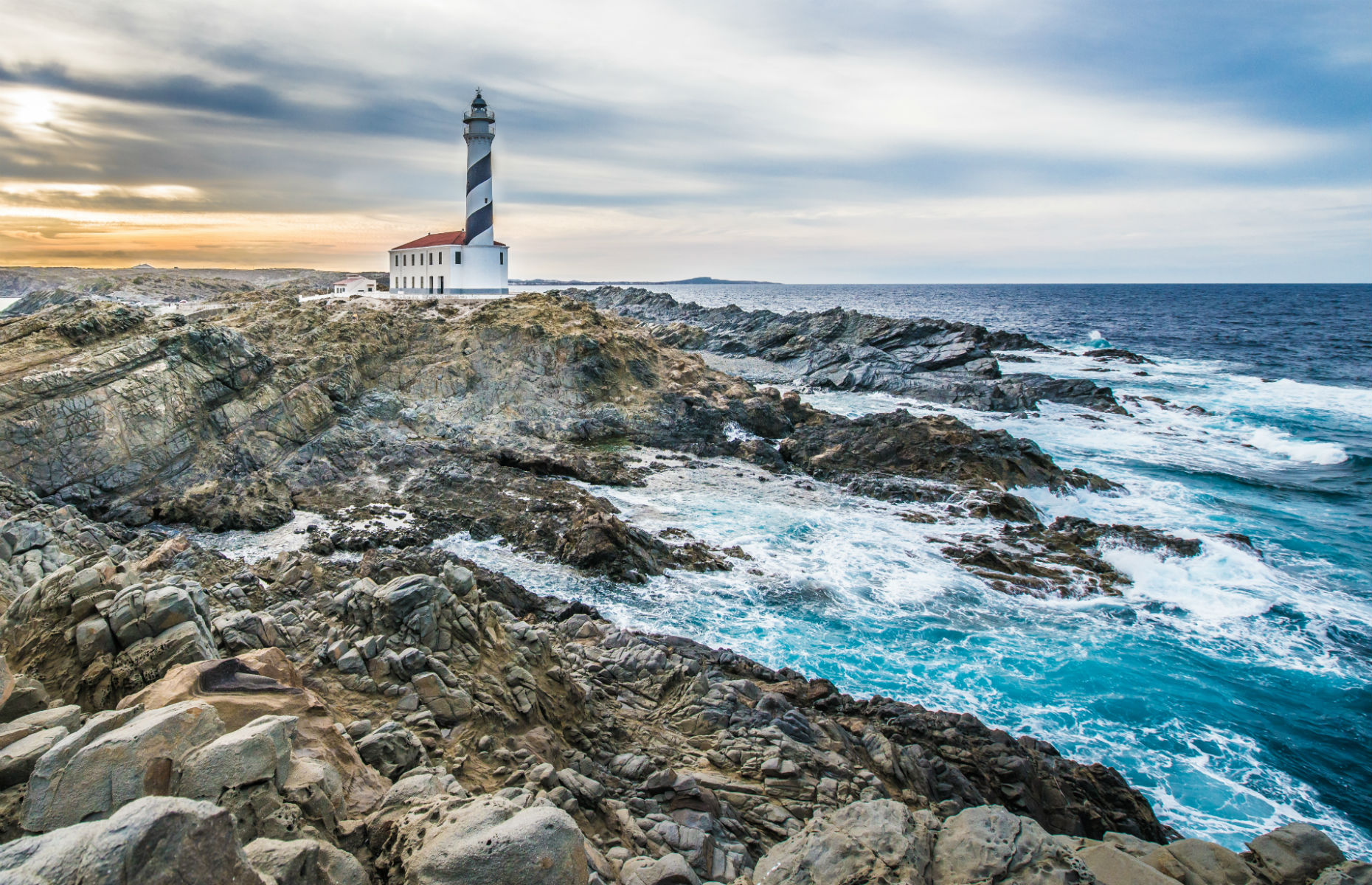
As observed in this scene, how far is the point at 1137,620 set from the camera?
50.4 ft

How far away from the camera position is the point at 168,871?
10.8 feet

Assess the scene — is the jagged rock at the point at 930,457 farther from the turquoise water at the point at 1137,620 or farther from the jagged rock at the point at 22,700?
the jagged rock at the point at 22,700

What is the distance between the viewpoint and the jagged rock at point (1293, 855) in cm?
667

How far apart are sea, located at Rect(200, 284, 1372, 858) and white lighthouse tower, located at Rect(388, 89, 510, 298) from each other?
26310 millimetres

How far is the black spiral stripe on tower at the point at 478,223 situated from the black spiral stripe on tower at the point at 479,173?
134cm

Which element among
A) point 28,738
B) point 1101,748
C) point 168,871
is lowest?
point 1101,748

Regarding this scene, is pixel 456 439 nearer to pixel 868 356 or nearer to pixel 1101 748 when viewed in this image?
pixel 1101 748

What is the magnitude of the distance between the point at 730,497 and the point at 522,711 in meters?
13.9

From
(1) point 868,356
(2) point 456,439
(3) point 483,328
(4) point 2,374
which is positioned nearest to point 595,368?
(3) point 483,328

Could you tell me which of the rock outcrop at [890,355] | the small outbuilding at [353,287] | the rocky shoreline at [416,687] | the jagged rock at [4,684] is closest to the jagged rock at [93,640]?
the rocky shoreline at [416,687]

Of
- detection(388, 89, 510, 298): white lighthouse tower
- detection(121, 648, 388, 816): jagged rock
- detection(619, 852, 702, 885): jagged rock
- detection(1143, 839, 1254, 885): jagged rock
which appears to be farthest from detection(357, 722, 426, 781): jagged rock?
detection(388, 89, 510, 298): white lighthouse tower

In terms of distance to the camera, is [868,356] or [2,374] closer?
[2,374]

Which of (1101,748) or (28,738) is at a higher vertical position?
(28,738)

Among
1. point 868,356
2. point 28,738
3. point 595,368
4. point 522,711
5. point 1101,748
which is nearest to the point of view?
point 28,738
